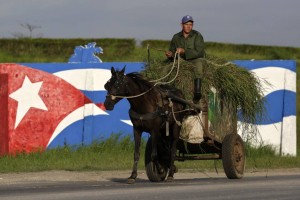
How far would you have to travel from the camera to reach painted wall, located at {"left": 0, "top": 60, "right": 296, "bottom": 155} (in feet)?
79.4

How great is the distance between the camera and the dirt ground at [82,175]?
18677 millimetres

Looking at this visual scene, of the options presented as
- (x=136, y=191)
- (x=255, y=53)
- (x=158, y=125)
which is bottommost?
(x=136, y=191)

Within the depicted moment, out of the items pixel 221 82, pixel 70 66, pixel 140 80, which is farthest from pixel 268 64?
pixel 140 80

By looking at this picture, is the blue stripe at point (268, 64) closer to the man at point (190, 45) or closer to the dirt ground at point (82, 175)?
the dirt ground at point (82, 175)

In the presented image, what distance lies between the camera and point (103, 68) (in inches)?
997

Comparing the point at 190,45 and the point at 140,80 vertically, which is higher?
the point at 190,45

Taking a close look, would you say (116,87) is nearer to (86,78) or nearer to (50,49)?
(86,78)

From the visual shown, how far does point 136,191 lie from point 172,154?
10.5ft

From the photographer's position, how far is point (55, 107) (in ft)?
81.5

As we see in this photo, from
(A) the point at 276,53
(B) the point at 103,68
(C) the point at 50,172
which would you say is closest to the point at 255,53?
(A) the point at 276,53

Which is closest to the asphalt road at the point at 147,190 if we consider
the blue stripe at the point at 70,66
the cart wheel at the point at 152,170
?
the cart wheel at the point at 152,170

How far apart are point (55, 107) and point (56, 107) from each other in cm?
3

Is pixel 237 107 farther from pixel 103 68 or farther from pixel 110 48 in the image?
pixel 110 48

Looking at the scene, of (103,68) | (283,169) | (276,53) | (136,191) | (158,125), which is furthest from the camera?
(276,53)
